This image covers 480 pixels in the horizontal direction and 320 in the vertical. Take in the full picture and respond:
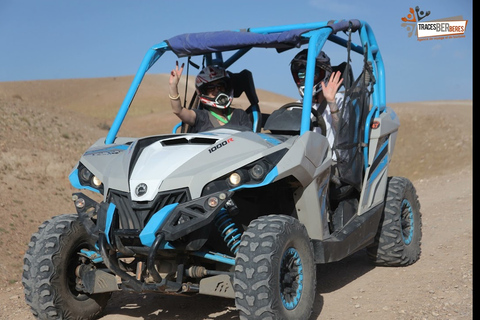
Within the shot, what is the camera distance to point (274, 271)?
445 cm

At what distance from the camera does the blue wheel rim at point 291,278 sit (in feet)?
15.5

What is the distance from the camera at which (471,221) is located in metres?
9.77

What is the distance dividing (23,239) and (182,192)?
4.71m

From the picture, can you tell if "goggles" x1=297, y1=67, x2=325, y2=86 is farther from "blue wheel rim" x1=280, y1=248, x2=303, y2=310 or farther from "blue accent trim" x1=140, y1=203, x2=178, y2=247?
"blue accent trim" x1=140, y1=203, x2=178, y2=247

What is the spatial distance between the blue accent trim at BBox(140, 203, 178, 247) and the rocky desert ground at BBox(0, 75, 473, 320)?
129 centimetres

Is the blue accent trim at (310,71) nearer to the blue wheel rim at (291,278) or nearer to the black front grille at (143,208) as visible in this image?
the blue wheel rim at (291,278)

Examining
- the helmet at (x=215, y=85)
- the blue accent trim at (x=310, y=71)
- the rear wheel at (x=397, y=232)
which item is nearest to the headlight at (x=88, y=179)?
the helmet at (x=215, y=85)

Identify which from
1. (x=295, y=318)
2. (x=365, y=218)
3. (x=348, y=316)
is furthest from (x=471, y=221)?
(x=295, y=318)

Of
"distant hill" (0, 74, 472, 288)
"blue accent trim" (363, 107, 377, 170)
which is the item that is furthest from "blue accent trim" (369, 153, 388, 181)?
"distant hill" (0, 74, 472, 288)

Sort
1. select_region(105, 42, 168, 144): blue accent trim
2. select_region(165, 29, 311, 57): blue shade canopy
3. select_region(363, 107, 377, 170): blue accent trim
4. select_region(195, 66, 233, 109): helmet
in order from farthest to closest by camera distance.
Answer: select_region(363, 107, 377, 170): blue accent trim
select_region(195, 66, 233, 109): helmet
select_region(105, 42, 168, 144): blue accent trim
select_region(165, 29, 311, 57): blue shade canopy

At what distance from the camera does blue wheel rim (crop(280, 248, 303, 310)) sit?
4719 mm

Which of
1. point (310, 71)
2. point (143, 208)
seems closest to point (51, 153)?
point (310, 71)

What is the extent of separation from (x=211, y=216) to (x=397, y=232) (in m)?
3.21

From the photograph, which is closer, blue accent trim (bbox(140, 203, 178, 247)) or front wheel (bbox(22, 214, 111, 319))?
blue accent trim (bbox(140, 203, 178, 247))
